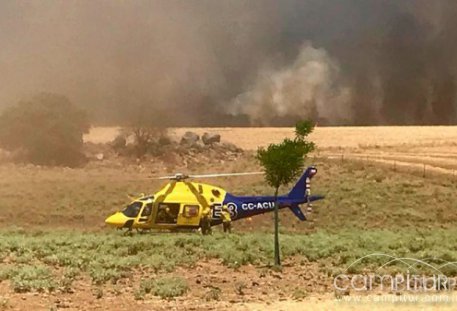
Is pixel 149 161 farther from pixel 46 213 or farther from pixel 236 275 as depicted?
pixel 236 275

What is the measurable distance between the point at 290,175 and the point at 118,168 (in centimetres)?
4287

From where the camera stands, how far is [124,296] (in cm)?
1956

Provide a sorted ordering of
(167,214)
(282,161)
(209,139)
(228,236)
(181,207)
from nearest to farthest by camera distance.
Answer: (282,161), (228,236), (167,214), (181,207), (209,139)

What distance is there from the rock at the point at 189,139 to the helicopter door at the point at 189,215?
3859cm

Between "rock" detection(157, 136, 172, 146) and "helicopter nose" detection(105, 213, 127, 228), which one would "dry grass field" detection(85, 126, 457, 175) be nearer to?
"rock" detection(157, 136, 172, 146)

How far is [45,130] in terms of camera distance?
70.1 meters

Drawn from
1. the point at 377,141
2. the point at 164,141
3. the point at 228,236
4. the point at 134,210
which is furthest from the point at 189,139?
the point at 228,236

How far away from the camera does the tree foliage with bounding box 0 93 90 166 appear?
68.9 metres

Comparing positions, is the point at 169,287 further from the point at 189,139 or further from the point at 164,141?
the point at 189,139

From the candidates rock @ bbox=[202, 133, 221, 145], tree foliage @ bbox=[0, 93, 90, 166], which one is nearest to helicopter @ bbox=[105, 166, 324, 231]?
tree foliage @ bbox=[0, 93, 90, 166]

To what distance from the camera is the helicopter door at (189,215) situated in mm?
35625

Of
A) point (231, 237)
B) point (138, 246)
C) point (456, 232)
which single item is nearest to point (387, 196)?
point (456, 232)

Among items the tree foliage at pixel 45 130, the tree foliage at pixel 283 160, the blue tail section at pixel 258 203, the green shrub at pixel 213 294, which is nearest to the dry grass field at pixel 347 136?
the tree foliage at pixel 45 130

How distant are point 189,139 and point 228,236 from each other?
42246 mm
